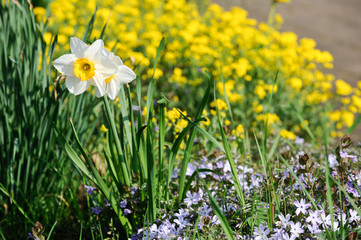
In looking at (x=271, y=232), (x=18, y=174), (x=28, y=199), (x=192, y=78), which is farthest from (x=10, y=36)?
(x=192, y=78)

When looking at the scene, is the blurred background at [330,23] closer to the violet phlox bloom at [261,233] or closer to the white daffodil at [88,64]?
the violet phlox bloom at [261,233]

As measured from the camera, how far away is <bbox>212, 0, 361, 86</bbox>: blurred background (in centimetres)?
534

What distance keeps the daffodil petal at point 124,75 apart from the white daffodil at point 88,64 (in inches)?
1.5

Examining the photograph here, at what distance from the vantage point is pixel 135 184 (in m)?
1.57

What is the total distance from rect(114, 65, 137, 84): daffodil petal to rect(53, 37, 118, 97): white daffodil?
37 millimetres

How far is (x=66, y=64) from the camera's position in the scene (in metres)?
1.32

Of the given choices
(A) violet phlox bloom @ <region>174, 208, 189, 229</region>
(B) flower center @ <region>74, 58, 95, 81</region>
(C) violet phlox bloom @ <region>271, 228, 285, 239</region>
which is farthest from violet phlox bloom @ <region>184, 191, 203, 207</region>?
(B) flower center @ <region>74, 58, 95, 81</region>

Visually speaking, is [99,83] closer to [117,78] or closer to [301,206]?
[117,78]

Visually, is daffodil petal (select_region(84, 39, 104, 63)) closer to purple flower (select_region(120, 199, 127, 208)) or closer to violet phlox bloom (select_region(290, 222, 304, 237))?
purple flower (select_region(120, 199, 127, 208))

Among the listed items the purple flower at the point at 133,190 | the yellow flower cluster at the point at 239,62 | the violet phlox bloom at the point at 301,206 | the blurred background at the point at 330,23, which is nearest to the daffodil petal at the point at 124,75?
the purple flower at the point at 133,190

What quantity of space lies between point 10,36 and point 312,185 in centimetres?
161

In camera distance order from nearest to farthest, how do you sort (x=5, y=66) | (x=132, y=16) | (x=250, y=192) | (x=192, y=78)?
1. (x=250, y=192)
2. (x=5, y=66)
3. (x=192, y=78)
4. (x=132, y=16)

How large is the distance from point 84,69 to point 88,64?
0.02 meters

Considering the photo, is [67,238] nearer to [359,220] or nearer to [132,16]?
[359,220]
